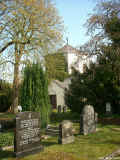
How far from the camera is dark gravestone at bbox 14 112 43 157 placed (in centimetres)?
763

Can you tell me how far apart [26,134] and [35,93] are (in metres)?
5.15

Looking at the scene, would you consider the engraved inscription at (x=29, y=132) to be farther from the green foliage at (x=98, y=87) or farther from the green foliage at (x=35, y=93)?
the green foliage at (x=98, y=87)

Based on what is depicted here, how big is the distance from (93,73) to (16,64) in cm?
711

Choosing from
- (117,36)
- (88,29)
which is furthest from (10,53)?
(117,36)

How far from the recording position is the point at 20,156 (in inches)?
299

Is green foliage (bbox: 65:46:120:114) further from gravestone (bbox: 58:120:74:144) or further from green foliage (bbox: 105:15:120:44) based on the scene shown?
gravestone (bbox: 58:120:74:144)

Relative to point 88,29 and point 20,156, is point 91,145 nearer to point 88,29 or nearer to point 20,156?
point 20,156

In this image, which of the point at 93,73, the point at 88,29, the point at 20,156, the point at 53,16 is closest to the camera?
the point at 20,156

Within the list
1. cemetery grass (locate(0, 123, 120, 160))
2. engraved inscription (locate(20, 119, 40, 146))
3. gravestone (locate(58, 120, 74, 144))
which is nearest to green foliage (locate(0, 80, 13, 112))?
cemetery grass (locate(0, 123, 120, 160))

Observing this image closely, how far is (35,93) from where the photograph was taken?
1295 centimetres

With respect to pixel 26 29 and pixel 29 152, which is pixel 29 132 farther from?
pixel 26 29

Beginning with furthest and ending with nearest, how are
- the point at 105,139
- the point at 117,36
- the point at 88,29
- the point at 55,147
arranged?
the point at 88,29 → the point at 117,36 → the point at 105,139 → the point at 55,147

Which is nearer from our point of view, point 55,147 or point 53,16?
point 55,147

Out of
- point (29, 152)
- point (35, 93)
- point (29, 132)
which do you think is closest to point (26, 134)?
point (29, 132)
